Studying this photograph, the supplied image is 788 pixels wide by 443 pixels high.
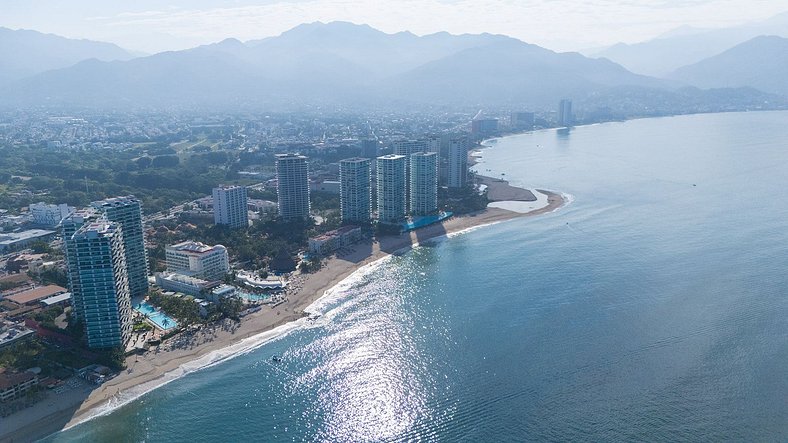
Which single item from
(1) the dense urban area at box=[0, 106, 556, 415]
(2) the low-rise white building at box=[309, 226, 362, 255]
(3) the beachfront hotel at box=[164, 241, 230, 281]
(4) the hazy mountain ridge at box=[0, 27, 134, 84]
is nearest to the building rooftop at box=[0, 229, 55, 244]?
(1) the dense urban area at box=[0, 106, 556, 415]

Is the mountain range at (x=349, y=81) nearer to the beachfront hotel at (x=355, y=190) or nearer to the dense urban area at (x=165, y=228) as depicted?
the dense urban area at (x=165, y=228)

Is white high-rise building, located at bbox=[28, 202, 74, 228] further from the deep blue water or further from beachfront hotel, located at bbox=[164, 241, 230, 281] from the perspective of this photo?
the deep blue water

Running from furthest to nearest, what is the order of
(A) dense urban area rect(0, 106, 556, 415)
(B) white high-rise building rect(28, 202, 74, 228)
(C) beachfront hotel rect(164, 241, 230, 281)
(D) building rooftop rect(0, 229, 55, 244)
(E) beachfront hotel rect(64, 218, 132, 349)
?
(B) white high-rise building rect(28, 202, 74, 228), (D) building rooftop rect(0, 229, 55, 244), (C) beachfront hotel rect(164, 241, 230, 281), (A) dense urban area rect(0, 106, 556, 415), (E) beachfront hotel rect(64, 218, 132, 349)

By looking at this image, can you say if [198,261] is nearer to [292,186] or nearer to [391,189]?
[292,186]

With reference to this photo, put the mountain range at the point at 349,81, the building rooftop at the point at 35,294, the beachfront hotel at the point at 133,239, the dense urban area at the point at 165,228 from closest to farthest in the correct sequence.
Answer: the dense urban area at the point at 165,228 < the building rooftop at the point at 35,294 < the beachfront hotel at the point at 133,239 < the mountain range at the point at 349,81

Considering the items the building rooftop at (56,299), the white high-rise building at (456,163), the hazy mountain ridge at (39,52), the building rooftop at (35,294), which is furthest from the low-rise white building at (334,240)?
the hazy mountain ridge at (39,52)

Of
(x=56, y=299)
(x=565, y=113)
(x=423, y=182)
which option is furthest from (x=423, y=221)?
(x=565, y=113)
